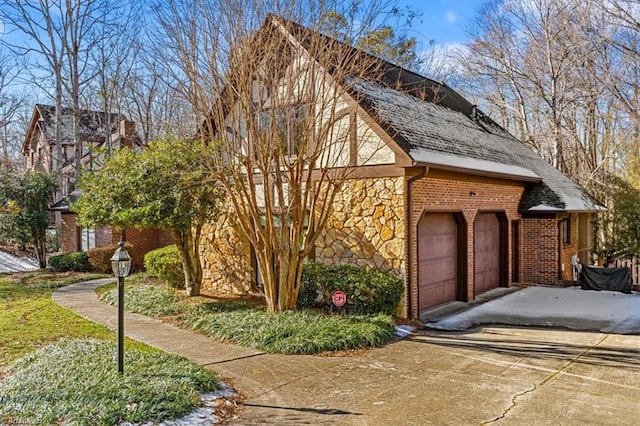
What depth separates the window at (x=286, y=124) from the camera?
9.09 meters

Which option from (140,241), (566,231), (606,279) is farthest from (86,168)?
(606,279)

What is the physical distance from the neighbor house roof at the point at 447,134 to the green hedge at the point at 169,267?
260 inches

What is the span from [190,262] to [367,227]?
4730 millimetres

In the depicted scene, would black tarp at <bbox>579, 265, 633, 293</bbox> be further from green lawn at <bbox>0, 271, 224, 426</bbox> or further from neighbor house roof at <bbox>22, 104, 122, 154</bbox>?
neighbor house roof at <bbox>22, 104, 122, 154</bbox>

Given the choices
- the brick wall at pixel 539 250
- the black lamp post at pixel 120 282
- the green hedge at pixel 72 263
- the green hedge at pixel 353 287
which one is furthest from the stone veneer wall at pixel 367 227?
the green hedge at pixel 72 263

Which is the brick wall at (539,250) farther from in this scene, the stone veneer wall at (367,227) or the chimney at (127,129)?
the chimney at (127,129)

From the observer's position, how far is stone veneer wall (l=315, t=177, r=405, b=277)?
10.2 m

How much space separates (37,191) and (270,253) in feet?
48.3

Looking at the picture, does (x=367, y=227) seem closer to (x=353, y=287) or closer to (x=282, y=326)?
(x=353, y=287)

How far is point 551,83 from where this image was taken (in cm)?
2323

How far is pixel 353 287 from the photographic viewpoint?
1004 cm

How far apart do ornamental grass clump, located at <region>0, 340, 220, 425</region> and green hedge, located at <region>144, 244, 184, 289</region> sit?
21.1ft

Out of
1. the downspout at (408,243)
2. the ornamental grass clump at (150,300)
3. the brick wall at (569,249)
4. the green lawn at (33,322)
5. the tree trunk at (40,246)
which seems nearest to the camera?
the green lawn at (33,322)

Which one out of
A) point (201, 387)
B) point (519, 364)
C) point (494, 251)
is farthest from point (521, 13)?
point (201, 387)
